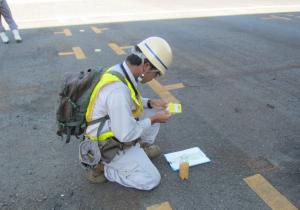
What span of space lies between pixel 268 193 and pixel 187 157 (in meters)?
A: 0.90

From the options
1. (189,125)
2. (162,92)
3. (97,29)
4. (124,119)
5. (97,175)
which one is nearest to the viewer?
→ (124,119)

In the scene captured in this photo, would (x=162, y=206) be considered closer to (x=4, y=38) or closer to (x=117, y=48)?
(x=117, y=48)

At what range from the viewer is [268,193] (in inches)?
118

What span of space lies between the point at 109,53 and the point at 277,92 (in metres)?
3.68

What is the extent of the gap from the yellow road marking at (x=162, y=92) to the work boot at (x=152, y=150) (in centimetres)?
144

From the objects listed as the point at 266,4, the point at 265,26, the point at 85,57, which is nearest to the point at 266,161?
the point at 85,57

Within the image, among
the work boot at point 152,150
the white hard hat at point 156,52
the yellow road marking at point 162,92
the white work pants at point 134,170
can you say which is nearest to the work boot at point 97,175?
the white work pants at point 134,170

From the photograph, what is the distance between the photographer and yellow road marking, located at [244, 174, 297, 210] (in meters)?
2.86

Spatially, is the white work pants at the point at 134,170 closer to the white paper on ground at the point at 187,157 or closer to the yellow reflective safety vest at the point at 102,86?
the yellow reflective safety vest at the point at 102,86

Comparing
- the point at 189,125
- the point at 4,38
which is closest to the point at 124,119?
the point at 189,125

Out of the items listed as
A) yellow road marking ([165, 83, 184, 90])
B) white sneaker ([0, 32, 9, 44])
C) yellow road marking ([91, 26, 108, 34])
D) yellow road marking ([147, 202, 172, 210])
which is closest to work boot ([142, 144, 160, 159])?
yellow road marking ([147, 202, 172, 210])

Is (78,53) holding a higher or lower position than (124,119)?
lower

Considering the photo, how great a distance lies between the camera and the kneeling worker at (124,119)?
2.67m

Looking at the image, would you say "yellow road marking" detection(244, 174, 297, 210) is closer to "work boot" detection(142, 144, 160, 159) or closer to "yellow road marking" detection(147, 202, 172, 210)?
"yellow road marking" detection(147, 202, 172, 210)
